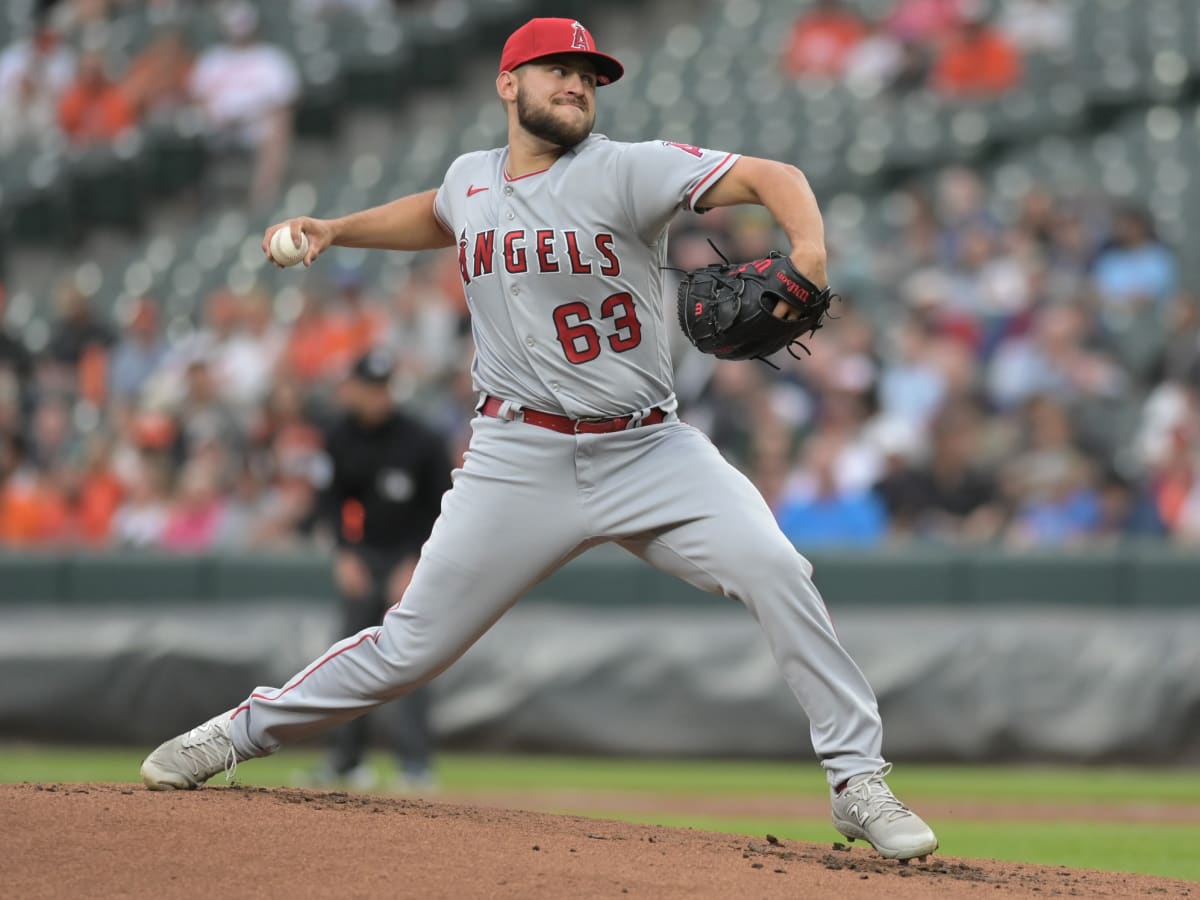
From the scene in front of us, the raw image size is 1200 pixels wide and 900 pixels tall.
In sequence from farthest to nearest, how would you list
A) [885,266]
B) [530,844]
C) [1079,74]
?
[1079,74] → [885,266] → [530,844]

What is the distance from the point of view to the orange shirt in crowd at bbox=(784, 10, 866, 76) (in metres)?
14.9

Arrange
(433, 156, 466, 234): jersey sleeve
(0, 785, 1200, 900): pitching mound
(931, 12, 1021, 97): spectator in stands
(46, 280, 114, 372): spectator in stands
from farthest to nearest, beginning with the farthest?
1. (931, 12, 1021, 97): spectator in stands
2. (46, 280, 114, 372): spectator in stands
3. (433, 156, 466, 234): jersey sleeve
4. (0, 785, 1200, 900): pitching mound

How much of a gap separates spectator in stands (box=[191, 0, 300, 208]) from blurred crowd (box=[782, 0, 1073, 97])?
13.9ft

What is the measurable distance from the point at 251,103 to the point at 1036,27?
6297mm

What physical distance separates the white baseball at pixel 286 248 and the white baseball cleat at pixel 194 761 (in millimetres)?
1197

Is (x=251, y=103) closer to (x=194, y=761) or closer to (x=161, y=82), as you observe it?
(x=161, y=82)

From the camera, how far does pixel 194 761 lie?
506 centimetres

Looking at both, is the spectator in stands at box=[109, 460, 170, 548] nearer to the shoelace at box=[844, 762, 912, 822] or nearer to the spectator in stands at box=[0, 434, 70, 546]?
the spectator in stands at box=[0, 434, 70, 546]

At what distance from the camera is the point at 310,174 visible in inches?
644

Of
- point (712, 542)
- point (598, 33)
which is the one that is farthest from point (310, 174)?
point (712, 542)

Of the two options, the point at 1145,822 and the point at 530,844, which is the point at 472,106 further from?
the point at 530,844

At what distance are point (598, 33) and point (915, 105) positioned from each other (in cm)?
463

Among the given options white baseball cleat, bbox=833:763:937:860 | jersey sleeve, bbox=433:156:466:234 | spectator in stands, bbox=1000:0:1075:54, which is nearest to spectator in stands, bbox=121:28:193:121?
spectator in stands, bbox=1000:0:1075:54

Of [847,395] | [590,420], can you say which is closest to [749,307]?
[590,420]
